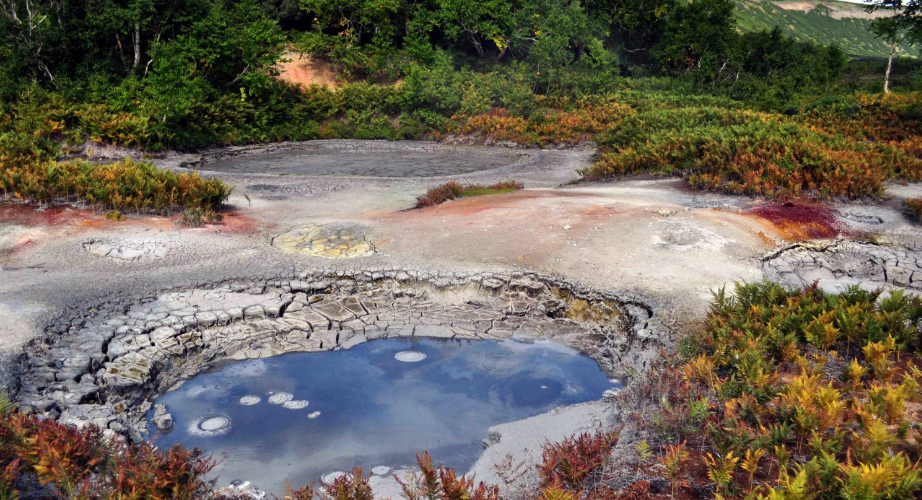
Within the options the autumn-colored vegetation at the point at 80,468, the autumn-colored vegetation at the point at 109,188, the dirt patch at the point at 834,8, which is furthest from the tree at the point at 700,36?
the dirt patch at the point at 834,8

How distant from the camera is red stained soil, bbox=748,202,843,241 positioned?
40.0 feet

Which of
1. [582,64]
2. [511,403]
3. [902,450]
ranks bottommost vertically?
[511,403]

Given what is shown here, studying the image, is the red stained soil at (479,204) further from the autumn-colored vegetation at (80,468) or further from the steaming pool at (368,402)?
the autumn-colored vegetation at (80,468)

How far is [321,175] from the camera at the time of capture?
19062 millimetres

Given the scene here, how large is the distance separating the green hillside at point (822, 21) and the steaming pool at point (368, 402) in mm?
89635

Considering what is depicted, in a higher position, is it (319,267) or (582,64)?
(582,64)

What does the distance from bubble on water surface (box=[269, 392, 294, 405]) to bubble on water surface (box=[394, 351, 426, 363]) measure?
1.52 metres

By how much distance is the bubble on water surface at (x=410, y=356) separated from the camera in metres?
8.33

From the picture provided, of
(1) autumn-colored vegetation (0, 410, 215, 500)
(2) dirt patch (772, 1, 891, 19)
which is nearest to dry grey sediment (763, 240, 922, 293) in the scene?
(1) autumn-colored vegetation (0, 410, 215, 500)

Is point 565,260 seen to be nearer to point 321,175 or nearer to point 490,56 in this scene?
point 321,175

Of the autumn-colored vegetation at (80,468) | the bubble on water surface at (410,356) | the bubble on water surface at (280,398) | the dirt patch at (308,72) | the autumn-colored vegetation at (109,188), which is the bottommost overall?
the bubble on water surface at (410,356)

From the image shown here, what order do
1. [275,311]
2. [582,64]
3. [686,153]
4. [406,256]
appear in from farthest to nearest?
1. [582,64]
2. [686,153]
3. [406,256]
4. [275,311]

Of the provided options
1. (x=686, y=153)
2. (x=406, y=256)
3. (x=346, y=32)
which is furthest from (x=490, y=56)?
(x=406, y=256)

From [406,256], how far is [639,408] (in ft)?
17.3
